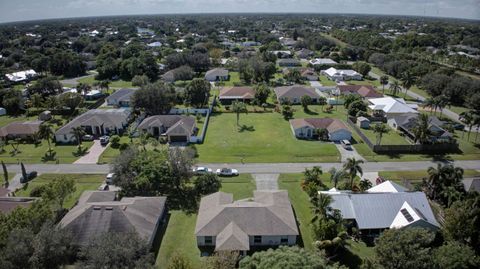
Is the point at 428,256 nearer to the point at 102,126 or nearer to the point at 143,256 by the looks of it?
the point at 143,256

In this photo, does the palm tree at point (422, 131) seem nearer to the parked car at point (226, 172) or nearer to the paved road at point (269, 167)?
the paved road at point (269, 167)

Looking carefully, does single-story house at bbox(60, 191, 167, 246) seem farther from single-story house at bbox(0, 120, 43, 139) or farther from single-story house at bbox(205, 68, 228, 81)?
single-story house at bbox(205, 68, 228, 81)

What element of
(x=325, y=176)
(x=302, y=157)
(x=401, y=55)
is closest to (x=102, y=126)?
(x=302, y=157)

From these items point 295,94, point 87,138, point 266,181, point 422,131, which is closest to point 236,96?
point 295,94

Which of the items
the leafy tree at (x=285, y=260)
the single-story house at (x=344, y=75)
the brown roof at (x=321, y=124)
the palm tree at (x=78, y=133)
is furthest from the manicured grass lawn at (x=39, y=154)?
the single-story house at (x=344, y=75)

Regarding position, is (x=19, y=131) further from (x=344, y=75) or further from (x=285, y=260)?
(x=344, y=75)

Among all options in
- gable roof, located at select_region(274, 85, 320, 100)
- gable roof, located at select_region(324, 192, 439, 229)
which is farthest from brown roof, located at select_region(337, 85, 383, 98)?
gable roof, located at select_region(324, 192, 439, 229)
